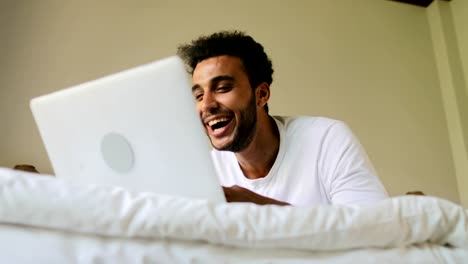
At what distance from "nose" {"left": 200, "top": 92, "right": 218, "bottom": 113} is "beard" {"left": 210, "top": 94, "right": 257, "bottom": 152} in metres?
0.09

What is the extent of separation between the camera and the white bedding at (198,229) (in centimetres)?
41

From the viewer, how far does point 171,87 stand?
0.64 meters

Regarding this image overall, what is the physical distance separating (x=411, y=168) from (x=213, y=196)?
1884mm

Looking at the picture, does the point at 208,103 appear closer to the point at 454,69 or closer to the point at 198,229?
the point at 198,229

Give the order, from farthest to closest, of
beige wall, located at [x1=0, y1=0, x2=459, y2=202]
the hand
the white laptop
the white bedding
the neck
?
beige wall, located at [x1=0, y1=0, x2=459, y2=202] < the neck < the hand < the white laptop < the white bedding

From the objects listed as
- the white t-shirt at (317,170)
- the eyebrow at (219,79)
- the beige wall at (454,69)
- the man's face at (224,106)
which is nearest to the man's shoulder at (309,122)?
the white t-shirt at (317,170)

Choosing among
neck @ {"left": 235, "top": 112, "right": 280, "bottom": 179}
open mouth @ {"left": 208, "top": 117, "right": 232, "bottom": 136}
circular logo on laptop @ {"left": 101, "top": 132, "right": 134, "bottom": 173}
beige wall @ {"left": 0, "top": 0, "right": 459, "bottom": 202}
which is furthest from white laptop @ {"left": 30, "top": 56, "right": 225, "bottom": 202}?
beige wall @ {"left": 0, "top": 0, "right": 459, "bottom": 202}

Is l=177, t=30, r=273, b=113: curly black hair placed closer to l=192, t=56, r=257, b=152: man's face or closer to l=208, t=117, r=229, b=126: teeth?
l=192, t=56, r=257, b=152: man's face

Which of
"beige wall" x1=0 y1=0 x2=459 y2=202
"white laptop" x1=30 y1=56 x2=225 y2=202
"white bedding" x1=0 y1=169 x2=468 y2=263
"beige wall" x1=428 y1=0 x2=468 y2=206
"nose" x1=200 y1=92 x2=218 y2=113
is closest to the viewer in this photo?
"white bedding" x1=0 y1=169 x2=468 y2=263

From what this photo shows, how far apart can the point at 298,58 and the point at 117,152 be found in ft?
5.73

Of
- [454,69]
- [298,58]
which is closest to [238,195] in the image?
[298,58]

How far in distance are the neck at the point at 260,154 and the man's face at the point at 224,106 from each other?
4 centimetres

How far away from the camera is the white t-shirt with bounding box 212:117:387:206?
1.07m

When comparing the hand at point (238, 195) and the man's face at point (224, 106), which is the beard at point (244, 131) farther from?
the hand at point (238, 195)
